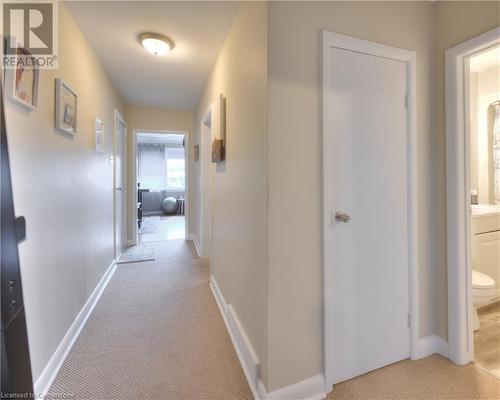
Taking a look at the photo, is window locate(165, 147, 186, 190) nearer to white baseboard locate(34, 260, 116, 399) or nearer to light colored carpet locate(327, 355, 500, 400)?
white baseboard locate(34, 260, 116, 399)

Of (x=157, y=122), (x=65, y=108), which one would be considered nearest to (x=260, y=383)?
(x=65, y=108)

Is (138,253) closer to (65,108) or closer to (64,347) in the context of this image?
(64,347)

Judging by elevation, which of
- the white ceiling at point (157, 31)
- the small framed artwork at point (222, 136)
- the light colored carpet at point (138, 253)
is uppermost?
the white ceiling at point (157, 31)

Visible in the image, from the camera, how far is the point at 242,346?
1579mm

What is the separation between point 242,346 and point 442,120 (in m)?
1.89

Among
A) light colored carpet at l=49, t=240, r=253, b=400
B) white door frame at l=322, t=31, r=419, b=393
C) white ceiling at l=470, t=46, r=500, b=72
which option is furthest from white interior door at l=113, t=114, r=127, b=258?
white ceiling at l=470, t=46, r=500, b=72

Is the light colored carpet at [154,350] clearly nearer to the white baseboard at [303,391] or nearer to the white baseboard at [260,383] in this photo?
the white baseboard at [260,383]

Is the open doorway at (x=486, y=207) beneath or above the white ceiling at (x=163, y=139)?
beneath

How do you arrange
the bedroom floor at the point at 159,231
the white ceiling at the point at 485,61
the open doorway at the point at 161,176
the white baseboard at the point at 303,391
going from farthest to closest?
the open doorway at the point at 161,176, the bedroom floor at the point at 159,231, the white ceiling at the point at 485,61, the white baseboard at the point at 303,391

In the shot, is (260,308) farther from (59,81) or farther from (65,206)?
(59,81)

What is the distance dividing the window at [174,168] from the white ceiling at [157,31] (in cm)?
527

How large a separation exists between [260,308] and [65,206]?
144 cm

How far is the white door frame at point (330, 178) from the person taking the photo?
1301 mm

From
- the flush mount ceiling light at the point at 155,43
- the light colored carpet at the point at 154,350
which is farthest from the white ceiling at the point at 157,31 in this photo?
the light colored carpet at the point at 154,350
